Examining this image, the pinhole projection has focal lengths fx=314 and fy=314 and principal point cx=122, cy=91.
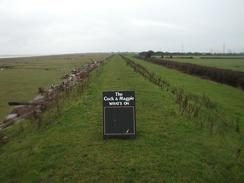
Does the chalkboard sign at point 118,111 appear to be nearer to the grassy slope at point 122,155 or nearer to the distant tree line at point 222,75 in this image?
the grassy slope at point 122,155

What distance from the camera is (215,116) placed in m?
12.5

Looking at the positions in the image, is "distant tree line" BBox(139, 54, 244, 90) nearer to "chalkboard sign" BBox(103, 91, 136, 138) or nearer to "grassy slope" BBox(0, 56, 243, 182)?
"grassy slope" BBox(0, 56, 243, 182)

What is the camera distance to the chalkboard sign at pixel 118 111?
8.01 metres

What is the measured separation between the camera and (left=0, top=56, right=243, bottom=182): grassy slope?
6.27m

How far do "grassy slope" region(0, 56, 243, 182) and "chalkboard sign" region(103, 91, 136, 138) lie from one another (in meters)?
0.36

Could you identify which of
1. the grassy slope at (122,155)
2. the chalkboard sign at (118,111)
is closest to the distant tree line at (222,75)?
the grassy slope at (122,155)

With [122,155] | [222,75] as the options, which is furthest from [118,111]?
[222,75]

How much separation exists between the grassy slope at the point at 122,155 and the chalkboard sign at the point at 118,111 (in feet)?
1.19

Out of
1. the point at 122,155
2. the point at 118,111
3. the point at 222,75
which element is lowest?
the point at 122,155

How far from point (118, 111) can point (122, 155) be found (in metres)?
1.30

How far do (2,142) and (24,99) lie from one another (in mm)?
13032

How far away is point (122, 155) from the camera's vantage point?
23.5 feet

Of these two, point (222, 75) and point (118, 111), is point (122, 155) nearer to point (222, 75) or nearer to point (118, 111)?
point (118, 111)

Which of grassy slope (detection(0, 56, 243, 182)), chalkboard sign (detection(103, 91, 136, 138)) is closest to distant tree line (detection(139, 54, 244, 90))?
grassy slope (detection(0, 56, 243, 182))
